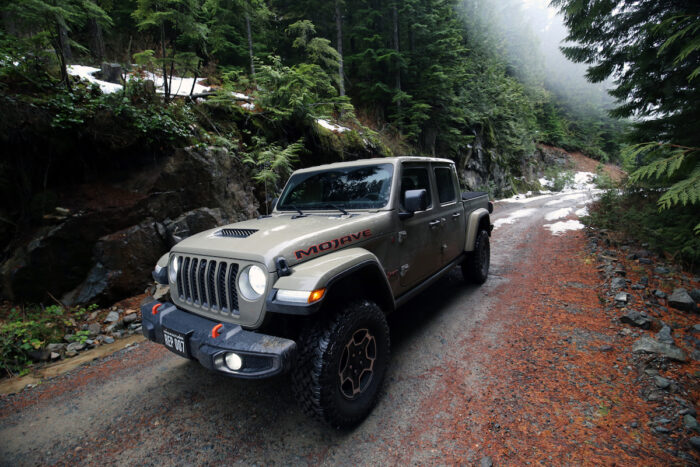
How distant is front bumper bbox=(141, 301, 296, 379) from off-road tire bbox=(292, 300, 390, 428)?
203 mm

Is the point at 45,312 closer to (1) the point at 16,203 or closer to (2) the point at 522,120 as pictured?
(1) the point at 16,203

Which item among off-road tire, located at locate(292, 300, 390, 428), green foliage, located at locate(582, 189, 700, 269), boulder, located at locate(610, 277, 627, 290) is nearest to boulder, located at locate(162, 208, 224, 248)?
off-road tire, located at locate(292, 300, 390, 428)

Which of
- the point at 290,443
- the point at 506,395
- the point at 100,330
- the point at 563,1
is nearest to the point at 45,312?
the point at 100,330

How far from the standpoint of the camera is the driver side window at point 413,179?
3168mm

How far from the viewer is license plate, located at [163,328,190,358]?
6.73 ft

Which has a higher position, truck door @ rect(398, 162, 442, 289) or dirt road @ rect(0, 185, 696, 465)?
truck door @ rect(398, 162, 442, 289)

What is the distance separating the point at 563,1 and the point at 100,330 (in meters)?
8.84

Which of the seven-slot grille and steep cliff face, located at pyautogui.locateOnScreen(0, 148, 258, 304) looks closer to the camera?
the seven-slot grille

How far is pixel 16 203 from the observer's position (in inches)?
172

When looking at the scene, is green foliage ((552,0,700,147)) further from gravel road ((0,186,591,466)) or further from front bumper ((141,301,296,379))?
front bumper ((141,301,296,379))

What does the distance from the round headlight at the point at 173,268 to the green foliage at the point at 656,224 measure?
5.01 m

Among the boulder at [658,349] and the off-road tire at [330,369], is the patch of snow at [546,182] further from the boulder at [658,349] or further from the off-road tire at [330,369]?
the off-road tire at [330,369]

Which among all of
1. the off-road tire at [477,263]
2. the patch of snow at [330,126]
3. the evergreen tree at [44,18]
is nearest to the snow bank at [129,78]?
the evergreen tree at [44,18]

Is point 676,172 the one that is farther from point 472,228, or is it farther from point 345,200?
point 345,200
